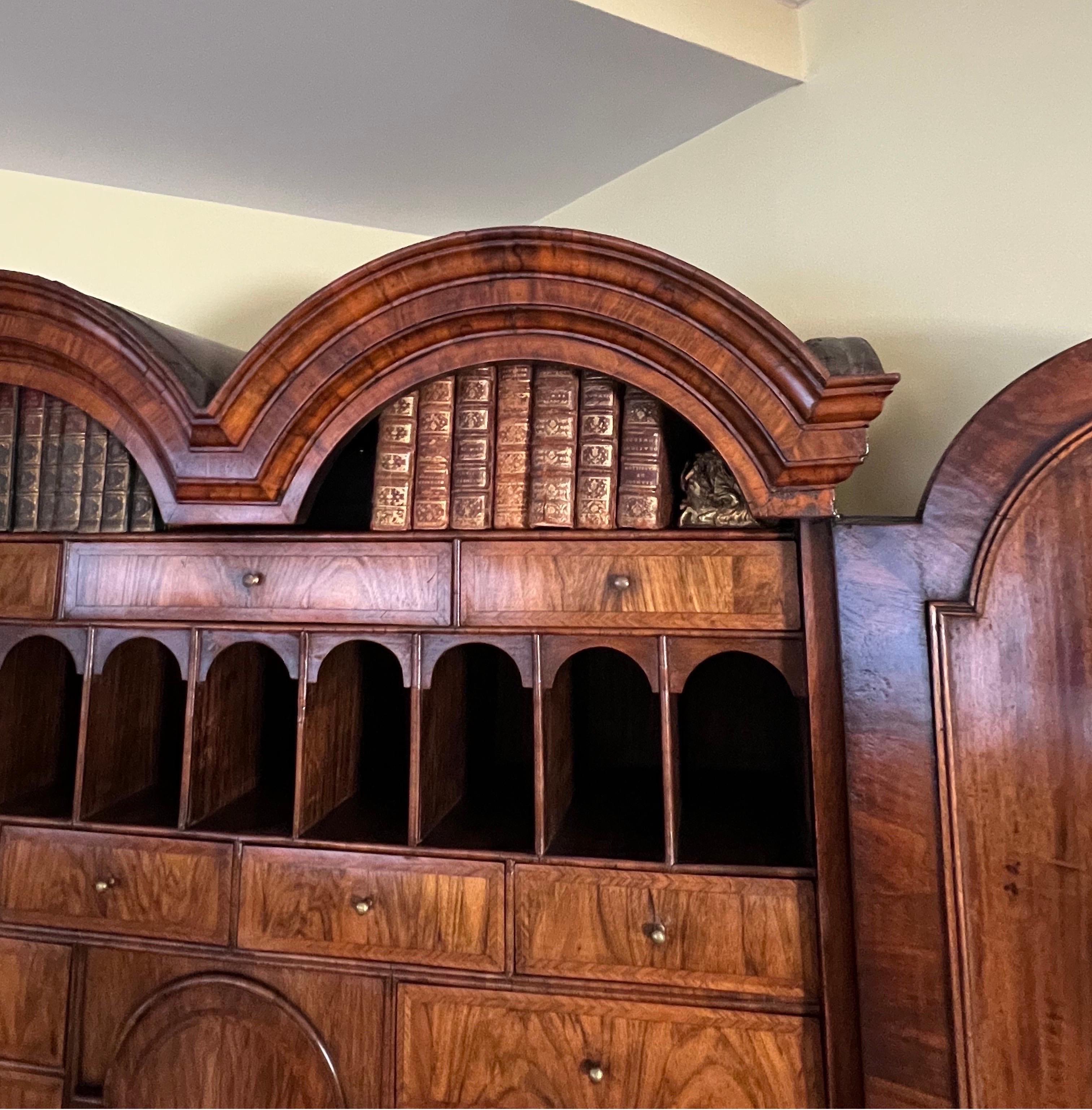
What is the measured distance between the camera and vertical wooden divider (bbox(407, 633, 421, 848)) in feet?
3.84

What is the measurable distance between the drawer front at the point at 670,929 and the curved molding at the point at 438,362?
1.77ft

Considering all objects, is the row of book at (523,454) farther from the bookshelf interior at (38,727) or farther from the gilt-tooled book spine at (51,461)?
the bookshelf interior at (38,727)

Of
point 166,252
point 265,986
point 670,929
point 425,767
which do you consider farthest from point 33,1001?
point 166,252

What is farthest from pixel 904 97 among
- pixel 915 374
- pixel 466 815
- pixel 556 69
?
pixel 466 815

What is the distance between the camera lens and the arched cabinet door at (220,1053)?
117cm

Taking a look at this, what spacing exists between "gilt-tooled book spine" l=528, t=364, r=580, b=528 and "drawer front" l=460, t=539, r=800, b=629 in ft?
0.15

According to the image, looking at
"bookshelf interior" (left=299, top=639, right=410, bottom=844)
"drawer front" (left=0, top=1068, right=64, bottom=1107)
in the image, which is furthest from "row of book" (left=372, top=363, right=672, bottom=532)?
"drawer front" (left=0, top=1068, right=64, bottom=1107)

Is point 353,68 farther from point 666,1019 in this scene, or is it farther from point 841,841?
point 666,1019

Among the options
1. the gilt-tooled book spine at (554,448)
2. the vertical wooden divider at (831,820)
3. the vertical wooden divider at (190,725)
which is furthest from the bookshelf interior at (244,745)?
the vertical wooden divider at (831,820)

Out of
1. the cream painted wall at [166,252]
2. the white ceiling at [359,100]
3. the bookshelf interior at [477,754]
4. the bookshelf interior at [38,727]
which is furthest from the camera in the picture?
the cream painted wall at [166,252]

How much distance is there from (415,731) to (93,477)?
28.1 inches

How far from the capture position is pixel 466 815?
1338 millimetres

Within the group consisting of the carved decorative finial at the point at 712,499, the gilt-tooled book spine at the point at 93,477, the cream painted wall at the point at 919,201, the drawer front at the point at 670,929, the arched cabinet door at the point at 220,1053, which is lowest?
the arched cabinet door at the point at 220,1053

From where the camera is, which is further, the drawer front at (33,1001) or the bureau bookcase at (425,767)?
the drawer front at (33,1001)
